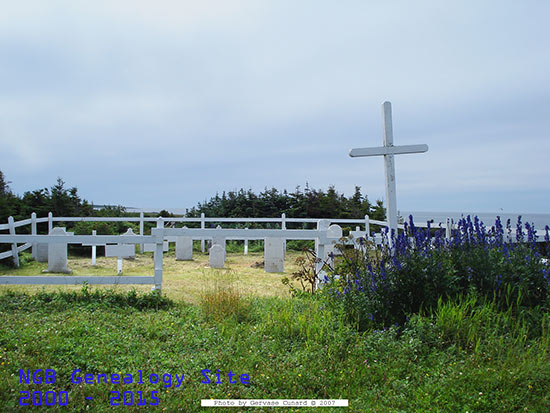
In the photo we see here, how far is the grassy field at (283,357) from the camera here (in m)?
3.63

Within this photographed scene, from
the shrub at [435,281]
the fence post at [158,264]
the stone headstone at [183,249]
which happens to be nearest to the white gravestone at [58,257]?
the stone headstone at [183,249]

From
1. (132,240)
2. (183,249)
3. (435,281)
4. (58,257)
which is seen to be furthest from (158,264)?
(183,249)

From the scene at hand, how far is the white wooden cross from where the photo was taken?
769 centimetres

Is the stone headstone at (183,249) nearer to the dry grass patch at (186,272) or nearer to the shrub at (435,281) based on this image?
the dry grass patch at (186,272)

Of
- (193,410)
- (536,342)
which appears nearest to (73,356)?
(193,410)

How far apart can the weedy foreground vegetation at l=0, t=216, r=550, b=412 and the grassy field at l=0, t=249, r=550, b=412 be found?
0.02 m

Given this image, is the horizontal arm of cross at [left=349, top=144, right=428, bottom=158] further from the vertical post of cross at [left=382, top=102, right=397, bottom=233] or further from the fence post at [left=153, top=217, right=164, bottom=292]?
the fence post at [left=153, top=217, right=164, bottom=292]

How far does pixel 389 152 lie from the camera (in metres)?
7.68

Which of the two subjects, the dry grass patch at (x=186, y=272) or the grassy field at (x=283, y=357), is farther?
the dry grass patch at (x=186, y=272)

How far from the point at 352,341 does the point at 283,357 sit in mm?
835

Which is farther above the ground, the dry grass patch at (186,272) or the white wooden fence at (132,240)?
the white wooden fence at (132,240)

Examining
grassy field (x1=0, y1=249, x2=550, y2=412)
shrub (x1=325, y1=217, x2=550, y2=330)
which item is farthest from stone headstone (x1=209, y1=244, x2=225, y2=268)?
shrub (x1=325, y1=217, x2=550, y2=330)

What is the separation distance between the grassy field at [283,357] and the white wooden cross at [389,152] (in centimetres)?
280

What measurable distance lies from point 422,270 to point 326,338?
1.56m
